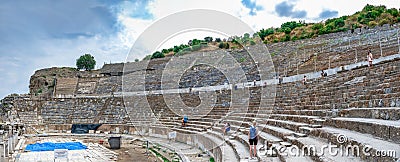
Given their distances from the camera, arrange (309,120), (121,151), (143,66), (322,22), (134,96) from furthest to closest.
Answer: (322,22) → (143,66) → (134,96) → (121,151) → (309,120)

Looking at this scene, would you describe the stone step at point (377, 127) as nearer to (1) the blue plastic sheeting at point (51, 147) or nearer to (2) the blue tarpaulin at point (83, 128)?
(1) the blue plastic sheeting at point (51, 147)

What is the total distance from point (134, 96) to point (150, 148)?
12.1 m

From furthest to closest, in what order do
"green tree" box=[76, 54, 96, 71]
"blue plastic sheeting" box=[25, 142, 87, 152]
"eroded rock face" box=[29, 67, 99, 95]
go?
"green tree" box=[76, 54, 96, 71] < "eroded rock face" box=[29, 67, 99, 95] < "blue plastic sheeting" box=[25, 142, 87, 152]

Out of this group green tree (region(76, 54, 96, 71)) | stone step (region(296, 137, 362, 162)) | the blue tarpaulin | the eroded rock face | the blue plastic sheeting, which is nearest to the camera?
stone step (region(296, 137, 362, 162))

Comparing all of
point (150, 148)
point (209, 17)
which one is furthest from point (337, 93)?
point (150, 148)

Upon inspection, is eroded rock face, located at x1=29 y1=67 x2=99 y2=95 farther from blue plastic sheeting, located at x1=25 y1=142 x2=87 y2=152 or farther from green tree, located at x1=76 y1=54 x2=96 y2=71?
blue plastic sheeting, located at x1=25 y1=142 x2=87 y2=152

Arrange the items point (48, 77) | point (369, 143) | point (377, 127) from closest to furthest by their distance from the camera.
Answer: point (369, 143) → point (377, 127) → point (48, 77)

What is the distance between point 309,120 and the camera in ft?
25.8

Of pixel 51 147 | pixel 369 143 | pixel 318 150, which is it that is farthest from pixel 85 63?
pixel 369 143

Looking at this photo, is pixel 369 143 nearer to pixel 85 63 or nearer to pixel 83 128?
pixel 83 128

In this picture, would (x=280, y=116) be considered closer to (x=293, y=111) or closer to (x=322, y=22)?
(x=293, y=111)

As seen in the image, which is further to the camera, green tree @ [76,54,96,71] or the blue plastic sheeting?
green tree @ [76,54,96,71]

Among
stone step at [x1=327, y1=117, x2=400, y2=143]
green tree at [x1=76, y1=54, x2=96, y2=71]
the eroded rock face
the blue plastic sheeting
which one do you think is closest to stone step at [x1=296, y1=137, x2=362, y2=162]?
stone step at [x1=327, y1=117, x2=400, y2=143]

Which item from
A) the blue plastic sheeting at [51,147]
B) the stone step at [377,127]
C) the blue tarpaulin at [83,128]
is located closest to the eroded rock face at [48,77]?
the blue tarpaulin at [83,128]
